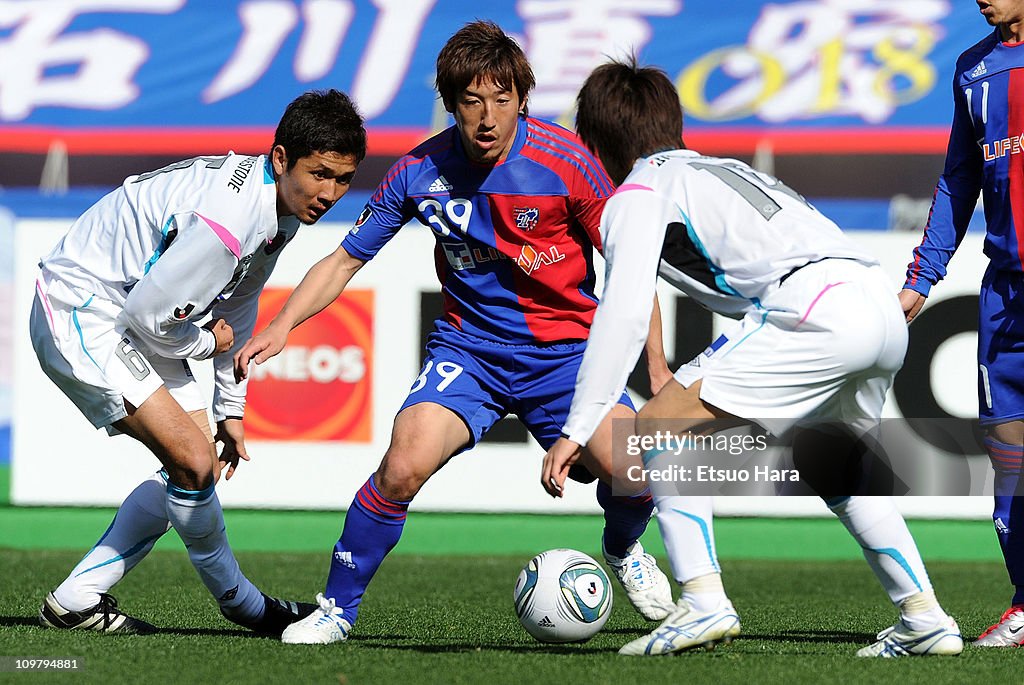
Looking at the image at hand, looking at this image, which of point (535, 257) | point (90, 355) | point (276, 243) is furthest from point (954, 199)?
point (90, 355)

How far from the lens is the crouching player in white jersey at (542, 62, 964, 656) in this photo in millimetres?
3805

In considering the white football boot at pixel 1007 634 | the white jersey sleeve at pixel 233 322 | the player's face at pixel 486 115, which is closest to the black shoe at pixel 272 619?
the white jersey sleeve at pixel 233 322

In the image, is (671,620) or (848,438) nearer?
(671,620)

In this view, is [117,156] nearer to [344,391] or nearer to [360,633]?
[344,391]

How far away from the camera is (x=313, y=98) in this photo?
4645mm

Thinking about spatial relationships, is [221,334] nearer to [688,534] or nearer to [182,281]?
[182,281]

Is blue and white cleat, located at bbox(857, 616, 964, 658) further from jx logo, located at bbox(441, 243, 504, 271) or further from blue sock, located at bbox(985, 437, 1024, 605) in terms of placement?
jx logo, located at bbox(441, 243, 504, 271)

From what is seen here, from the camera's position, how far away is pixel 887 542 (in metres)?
4.02

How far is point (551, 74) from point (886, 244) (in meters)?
5.17

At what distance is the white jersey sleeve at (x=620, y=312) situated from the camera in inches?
148

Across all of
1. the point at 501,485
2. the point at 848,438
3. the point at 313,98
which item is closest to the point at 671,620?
the point at 848,438

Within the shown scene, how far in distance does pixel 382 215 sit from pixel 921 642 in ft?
7.62

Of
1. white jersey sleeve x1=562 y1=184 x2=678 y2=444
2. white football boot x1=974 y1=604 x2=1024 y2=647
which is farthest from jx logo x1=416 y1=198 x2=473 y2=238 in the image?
white football boot x1=974 y1=604 x2=1024 y2=647

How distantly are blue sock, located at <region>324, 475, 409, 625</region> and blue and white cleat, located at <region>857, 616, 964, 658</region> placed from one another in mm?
1581
